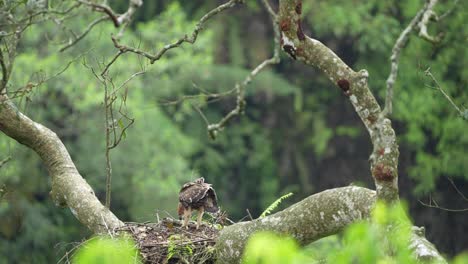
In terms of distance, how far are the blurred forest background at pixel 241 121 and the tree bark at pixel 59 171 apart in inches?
309

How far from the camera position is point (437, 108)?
64.0ft

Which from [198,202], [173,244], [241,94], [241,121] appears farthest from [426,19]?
[241,121]

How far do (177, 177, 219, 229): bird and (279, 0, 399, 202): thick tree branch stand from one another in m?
1.70

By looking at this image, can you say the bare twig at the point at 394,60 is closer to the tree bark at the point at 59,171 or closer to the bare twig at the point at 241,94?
the bare twig at the point at 241,94

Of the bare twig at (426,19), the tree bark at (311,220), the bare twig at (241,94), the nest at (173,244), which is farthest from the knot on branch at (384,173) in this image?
the nest at (173,244)

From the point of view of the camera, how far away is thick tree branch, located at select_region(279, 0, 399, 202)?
20.3ft

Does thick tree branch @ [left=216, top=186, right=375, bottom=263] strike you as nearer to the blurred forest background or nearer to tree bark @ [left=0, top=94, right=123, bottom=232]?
tree bark @ [left=0, top=94, right=123, bottom=232]

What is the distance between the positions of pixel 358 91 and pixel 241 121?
1947cm

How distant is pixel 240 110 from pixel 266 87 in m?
17.2

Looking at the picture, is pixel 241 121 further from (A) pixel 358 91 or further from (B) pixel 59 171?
(A) pixel 358 91

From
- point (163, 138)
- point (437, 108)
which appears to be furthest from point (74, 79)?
point (437, 108)

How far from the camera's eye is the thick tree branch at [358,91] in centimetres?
620

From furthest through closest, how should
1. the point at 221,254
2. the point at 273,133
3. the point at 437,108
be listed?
Result: the point at 273,133, the point at 437,108, the point at 221,254

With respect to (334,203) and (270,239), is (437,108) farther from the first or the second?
(270,239)
